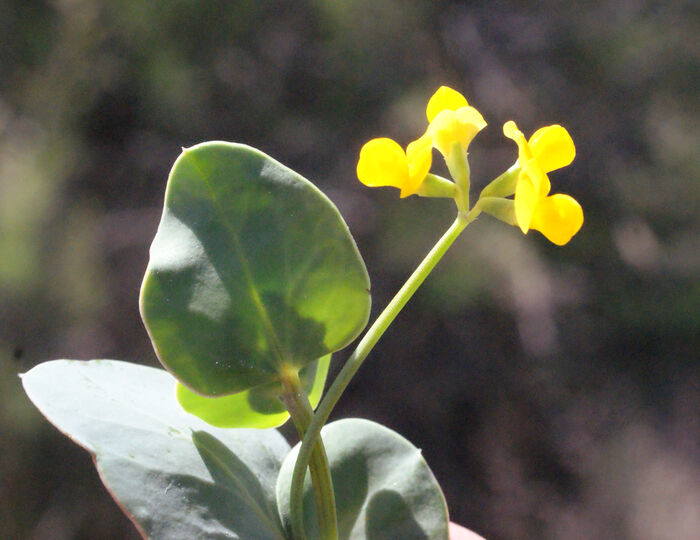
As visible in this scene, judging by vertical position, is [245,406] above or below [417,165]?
below

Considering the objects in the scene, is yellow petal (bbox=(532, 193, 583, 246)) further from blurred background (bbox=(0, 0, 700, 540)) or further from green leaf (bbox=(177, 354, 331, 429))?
blurred background (bbox=(0, 0, 700, 540))

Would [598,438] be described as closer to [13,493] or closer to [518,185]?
[13,493]

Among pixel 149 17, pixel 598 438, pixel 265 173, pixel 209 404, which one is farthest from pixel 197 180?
pixel 598 438

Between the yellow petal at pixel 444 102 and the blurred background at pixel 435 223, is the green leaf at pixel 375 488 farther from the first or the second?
the blurred background at pixel 435 223

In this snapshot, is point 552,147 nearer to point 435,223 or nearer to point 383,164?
point 383,164

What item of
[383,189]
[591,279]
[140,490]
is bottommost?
[591,279]

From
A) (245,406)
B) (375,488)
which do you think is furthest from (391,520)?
(245,406)

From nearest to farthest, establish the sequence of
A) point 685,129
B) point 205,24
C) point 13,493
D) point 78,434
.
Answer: point 78,434 → point 13,493 → point 205,24 → point 685,129

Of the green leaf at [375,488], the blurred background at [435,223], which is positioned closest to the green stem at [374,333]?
the green leaf at [375,488]
